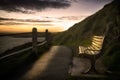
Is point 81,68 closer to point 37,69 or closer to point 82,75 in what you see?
point 82,75

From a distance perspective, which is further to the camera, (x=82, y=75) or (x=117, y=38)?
(x=117, y=38)

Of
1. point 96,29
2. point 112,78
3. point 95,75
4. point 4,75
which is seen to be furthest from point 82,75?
point 96,29

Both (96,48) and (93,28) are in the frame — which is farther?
(93,28)

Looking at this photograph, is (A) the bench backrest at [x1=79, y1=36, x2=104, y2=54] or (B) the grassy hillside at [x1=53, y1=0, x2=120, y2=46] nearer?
(A) the bench backrest at [x1=79, y1=36, x2=104, y2=54]

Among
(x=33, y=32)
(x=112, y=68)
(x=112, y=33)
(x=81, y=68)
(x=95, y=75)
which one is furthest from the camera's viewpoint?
(x=112, y=33)

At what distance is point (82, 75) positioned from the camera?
5551 mm

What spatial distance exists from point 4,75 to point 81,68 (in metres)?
2.75

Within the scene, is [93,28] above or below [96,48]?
above

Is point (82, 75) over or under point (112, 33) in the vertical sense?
under

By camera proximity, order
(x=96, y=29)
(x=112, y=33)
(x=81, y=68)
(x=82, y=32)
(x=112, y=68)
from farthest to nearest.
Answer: (x=82, y=32)
(x=96, y=29)
(x=112, y=33)
(x=81, y=68)
(x=112, y=68)

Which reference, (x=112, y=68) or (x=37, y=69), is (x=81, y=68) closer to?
(x=112, y=68)

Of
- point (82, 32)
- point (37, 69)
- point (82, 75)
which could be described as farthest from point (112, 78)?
point (82, 32)

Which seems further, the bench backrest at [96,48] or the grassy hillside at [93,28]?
the grassy hillside at [93,28]

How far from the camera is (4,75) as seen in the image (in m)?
5.36
